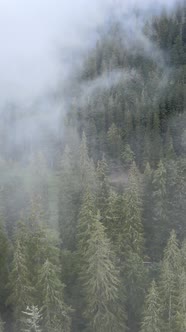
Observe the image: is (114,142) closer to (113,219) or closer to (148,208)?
(148,208)

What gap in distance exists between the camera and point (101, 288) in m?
38.8

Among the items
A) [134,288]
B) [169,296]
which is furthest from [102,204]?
[169,296]

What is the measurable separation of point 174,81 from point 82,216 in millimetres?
76654

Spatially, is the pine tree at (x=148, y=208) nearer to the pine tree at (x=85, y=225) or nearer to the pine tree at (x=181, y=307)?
the pine tree at (x=85, y=225)

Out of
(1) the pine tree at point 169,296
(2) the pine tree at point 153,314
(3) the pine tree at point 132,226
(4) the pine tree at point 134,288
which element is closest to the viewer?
(2) the pine tree at point 153,314

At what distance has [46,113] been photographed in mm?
119812

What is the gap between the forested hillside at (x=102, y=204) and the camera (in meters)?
38.1

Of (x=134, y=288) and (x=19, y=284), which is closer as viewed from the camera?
(x=19, y=284)

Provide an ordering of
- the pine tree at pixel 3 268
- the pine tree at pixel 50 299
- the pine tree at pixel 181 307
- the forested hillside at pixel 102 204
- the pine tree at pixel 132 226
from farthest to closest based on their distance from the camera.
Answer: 1. the pine tree at pixel 132 226
2. the pine tree at pixel 3 268
3. the forested hillside at pixel 102 204
4. the pine tree at pixel 50 299
5. the pine tree at pixel 181 307

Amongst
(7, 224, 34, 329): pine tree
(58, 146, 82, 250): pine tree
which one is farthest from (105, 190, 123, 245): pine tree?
(7, 224, 34, 329): pine tree

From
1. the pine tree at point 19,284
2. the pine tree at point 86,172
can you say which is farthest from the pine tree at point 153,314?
the pine tree at point 86,172

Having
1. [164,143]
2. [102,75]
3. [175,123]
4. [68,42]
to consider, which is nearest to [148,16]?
[68,42]

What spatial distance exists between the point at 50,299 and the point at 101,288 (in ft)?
15.3

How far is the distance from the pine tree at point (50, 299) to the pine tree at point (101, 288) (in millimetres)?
3021
